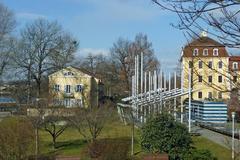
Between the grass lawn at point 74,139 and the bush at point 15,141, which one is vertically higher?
the bush at point 15,141

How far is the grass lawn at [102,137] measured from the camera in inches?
1045

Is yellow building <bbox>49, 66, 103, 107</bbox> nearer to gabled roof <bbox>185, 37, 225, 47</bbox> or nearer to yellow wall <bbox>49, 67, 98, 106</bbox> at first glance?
yellow wall <bbox>49, 67, 98, 106</bbox>

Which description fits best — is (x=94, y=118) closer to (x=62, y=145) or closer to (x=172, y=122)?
(x=62, y=145)

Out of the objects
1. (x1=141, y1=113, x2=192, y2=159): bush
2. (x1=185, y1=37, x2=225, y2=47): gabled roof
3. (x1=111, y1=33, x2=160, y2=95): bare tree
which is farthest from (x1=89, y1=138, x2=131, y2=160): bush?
(x1=111, y1=33, x2=160, y2=95): bare tree

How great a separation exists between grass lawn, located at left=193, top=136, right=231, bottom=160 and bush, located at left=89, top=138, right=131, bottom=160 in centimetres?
1024

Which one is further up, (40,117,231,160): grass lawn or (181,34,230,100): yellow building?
(181,34,230,100): yellow building

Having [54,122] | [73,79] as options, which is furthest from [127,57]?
[54,122]

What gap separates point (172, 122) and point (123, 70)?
194 ft

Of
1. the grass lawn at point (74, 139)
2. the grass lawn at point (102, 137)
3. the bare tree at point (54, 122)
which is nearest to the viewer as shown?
the grass lawn at point (102, 137)

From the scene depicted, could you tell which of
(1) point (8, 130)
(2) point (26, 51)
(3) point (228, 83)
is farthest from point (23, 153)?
(2) point (26, 51)

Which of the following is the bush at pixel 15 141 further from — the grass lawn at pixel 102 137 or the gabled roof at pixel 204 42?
the gabled roof at pixel 204 42

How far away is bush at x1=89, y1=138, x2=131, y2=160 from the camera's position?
13.7m

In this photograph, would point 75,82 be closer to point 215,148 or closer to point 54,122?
point 54,122

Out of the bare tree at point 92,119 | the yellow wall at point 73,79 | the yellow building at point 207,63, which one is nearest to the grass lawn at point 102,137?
the bare tree at point 92,119
